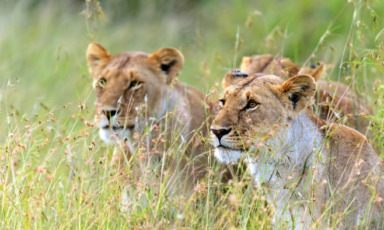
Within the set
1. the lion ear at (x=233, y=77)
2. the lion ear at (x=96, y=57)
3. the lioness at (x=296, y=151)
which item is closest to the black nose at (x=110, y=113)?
the lion ear at (x=96, y=57)

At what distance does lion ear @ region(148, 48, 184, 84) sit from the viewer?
17.1ft

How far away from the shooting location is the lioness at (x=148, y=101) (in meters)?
4.68

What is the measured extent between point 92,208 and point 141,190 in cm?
27

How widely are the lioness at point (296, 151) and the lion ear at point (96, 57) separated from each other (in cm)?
136

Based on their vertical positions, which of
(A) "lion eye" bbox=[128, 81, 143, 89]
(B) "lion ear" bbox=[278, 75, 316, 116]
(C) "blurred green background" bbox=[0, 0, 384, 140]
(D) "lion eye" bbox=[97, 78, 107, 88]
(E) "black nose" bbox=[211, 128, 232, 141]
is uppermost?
(B) "lion ear" bbox=[278, 75, 316, 116]

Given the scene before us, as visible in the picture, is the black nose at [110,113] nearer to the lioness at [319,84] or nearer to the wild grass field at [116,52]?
the wild grass field at [116,52]

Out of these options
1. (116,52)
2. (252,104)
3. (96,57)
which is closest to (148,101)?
(96,57)

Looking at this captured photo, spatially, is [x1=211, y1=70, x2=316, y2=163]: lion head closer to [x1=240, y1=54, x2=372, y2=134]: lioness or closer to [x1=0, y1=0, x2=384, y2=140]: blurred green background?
[x1=240, y1=54, x2=372, y2=134]: lioness

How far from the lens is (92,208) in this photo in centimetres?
370

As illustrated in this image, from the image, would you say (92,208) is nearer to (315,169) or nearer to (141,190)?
(141,190)

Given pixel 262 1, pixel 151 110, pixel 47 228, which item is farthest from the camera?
pixel 262 1

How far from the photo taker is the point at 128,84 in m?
4.90

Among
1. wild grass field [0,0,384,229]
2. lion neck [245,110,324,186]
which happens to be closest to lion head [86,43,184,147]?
wild grass field [0,0,384,229]

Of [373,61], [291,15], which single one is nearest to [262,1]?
[291,15]
